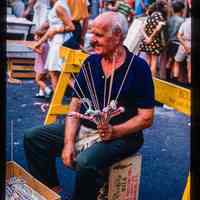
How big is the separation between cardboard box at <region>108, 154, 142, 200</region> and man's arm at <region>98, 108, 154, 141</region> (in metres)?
0.16

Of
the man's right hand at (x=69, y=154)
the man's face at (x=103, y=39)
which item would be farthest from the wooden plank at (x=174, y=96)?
the man's right hand at (x=69, y=154)

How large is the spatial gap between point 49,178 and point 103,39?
919mm

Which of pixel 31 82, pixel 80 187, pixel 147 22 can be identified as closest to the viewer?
pixel 80 187

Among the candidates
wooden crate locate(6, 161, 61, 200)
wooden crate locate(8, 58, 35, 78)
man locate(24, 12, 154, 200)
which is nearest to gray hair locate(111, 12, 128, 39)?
man locate(24, 12, 154, 200)

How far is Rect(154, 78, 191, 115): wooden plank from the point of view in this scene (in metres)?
2.55

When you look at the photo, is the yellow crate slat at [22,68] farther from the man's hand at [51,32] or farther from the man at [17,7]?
the man at [17,7]

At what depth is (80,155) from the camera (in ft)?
8.19

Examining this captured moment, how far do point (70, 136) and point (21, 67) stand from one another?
4.88m

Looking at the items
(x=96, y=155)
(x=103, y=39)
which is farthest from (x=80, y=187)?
(x=103, y=39)

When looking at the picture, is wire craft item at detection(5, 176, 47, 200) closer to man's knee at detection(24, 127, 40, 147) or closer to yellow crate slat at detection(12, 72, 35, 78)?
man's knee at detection(24, 127, 40, 147)

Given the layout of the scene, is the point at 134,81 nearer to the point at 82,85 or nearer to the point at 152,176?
the point at 82,85

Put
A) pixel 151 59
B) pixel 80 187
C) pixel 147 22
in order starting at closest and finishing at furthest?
1. pixel 80 187
2. pixel 147 22
3. pixel 151 59

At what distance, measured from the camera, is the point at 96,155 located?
246 centimetres

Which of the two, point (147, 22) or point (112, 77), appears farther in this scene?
point (147, 22)
